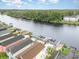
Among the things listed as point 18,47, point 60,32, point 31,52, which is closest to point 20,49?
point 18,47

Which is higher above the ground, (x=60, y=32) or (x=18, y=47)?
(x=18, y=47)

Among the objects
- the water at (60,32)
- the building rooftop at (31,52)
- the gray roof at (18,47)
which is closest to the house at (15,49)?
the gray roof at (18,47)

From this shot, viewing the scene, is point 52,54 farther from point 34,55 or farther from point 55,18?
point 55,18

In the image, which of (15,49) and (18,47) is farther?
(18,47)

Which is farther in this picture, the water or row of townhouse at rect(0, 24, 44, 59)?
the water

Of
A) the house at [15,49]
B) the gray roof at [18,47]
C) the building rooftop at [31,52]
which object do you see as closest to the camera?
the building rooftop at [31,52]

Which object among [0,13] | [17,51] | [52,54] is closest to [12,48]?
[17,51]

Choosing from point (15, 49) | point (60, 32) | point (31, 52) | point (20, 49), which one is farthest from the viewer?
point (60, 32)

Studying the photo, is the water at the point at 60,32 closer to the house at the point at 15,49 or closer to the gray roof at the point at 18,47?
the gray roof at the point at 18,47

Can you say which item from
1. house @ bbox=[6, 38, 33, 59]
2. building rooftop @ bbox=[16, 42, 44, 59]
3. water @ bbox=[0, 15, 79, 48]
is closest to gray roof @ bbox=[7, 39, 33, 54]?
house @ bbox=[6, 38, 33, 59]

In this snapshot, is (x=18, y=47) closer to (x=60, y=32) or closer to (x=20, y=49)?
(x=20, y=49)

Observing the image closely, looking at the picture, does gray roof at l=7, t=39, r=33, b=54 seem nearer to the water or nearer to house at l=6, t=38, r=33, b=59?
house at l=6, t=38, r=33, b=59
